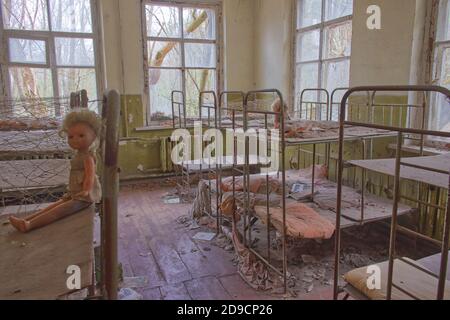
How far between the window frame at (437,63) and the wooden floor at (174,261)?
176 centimetres

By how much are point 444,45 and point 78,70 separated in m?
4.24

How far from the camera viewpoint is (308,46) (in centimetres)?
448

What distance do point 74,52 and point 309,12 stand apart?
10.3 ft

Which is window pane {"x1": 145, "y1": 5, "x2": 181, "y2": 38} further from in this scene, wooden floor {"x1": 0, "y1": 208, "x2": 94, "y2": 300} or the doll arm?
wooden floor {"x1": 0, "y1": 208, "x2": 94, "y2": 300}

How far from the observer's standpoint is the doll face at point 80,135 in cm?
134

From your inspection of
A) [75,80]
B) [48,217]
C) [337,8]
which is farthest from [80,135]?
[75,80]

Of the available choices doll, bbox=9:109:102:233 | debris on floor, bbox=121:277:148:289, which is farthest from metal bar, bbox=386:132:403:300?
debris on floor, bbox=121:277:148:289

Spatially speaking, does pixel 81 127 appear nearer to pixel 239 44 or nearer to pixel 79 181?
pixel 79 181

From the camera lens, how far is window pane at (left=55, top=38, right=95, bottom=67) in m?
4.56

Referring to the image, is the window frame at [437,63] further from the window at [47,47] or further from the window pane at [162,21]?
the window at [47,47]

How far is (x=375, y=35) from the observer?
3.33m

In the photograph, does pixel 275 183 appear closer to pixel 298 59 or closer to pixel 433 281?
pixel 433 281

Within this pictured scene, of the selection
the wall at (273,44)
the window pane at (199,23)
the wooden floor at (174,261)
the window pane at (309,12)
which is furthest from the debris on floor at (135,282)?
the window pane at (199,23)

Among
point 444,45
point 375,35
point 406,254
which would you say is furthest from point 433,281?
point 375,35
